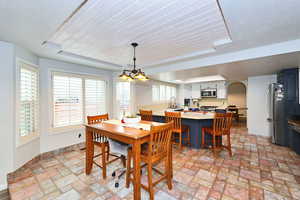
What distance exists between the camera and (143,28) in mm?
1923

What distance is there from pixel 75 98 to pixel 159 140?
2795mm

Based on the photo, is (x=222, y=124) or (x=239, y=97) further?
(x=239, y=97)

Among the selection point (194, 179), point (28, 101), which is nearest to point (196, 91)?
point (194, 179)

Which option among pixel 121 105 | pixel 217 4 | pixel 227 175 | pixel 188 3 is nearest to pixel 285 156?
pixel 227 175

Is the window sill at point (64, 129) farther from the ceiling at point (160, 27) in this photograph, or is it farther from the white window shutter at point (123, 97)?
the ceiling at point (160, 27)

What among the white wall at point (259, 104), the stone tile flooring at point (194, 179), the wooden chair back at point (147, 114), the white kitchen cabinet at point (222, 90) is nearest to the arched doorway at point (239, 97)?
the white kitchen cabinet at point (222, 90)

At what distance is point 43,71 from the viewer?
9.95 ft

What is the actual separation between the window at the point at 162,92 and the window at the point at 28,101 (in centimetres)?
427

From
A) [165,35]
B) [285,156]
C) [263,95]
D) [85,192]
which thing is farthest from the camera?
[263,95]

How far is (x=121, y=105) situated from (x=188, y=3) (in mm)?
3674

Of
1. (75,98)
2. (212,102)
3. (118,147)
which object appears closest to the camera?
(118,147)

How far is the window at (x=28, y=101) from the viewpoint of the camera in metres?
2.48

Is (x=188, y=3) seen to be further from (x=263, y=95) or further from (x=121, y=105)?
(x=263, y=95)

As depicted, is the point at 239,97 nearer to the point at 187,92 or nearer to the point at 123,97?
the point at 187,92
